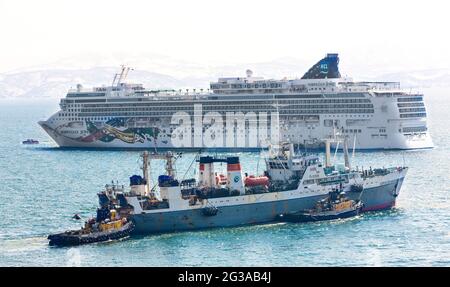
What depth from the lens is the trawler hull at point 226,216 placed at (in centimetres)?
3838

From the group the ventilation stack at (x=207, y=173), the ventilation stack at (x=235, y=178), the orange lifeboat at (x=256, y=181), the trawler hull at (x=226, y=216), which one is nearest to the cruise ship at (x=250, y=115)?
the orange lifeboat at (x=256, y=181)

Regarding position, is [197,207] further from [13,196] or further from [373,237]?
[13,196]

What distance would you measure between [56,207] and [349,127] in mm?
39972

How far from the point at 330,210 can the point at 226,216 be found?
4.89 m

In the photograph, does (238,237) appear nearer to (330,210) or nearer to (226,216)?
(226,216)

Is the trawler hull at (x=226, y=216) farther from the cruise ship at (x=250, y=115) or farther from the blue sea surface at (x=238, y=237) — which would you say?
the cruise ship at (x=250, y=115)

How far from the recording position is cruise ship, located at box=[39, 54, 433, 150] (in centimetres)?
7919

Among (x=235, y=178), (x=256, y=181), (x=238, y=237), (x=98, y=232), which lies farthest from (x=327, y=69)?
(x=98, y=232)

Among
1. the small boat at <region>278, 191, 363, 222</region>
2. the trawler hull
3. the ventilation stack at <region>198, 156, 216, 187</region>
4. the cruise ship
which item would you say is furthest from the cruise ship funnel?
the ventilation stack at <region>198, 156, 216, 187</region>

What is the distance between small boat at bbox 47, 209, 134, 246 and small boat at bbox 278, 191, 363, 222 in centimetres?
756

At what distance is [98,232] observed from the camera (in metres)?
35.9

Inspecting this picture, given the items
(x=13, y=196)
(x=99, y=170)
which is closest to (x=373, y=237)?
(x=13, y=196)

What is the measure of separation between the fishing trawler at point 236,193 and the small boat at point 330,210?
1.37 feet
